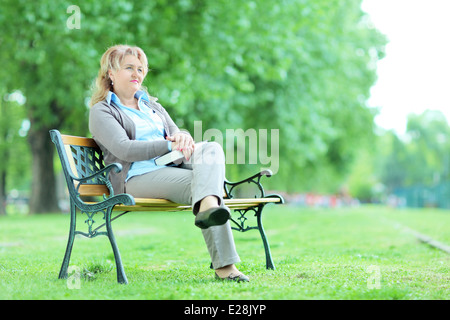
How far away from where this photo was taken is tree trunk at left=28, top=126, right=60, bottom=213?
70.1 feet

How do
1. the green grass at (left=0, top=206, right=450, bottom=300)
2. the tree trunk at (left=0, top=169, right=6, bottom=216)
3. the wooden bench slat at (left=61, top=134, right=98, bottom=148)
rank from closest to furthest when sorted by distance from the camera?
the green grass at (left=0, top=206, right=450, bottom=300) → the wooden bench slat at (left=61, top=134, right=98, bottom=148) → the tree trunk at (left=0, top=169, right=6, bottom=216)

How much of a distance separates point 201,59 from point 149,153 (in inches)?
457

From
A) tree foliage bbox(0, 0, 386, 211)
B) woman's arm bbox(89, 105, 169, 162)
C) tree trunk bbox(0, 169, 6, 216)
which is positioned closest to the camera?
woman's arm bbox(89, 105, 169, 162)

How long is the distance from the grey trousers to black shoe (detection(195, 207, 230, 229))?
0.14 m

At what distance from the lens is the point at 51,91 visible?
56.7ft

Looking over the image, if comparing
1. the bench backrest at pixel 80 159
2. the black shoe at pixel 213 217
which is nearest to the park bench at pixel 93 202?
the bench backrest at pixel 80 159

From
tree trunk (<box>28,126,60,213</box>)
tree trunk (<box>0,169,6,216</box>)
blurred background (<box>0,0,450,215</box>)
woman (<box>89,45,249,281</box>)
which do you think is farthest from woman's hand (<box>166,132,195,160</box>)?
tree trunk (<box>0,169,6,216</box>)

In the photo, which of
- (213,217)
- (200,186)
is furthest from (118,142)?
(213,217)

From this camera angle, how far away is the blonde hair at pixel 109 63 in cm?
470

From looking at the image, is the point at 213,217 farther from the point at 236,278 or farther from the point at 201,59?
the point at 201,59

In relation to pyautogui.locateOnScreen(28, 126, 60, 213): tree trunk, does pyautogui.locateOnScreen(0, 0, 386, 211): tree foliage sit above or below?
above

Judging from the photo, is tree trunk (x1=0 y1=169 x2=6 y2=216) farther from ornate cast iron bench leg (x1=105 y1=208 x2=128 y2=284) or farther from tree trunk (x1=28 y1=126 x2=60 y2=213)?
ornate cast iron bench leg (x1=105 y1=208 x2=128 y2=284)

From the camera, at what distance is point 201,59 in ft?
51.1
